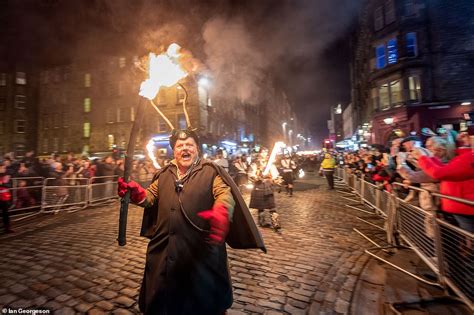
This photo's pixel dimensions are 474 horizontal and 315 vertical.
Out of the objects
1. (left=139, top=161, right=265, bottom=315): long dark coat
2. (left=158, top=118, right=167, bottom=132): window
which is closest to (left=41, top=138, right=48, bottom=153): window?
(left=158, top=118, right=167, bottom=132): window

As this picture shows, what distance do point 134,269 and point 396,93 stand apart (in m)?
24.9

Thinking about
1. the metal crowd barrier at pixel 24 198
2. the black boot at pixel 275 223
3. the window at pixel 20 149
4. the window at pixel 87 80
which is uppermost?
the window at pixel 87 80

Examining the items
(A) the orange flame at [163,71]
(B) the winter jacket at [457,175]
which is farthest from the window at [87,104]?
(B) the winter jacket at [457,175]

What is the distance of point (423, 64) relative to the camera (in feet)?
67.3

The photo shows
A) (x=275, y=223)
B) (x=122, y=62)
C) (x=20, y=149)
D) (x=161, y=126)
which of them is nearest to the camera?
(x=275, y=223)

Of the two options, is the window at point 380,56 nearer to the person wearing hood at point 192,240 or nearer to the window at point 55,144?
the person wearing hood at point 192,240

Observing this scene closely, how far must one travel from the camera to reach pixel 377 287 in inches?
148

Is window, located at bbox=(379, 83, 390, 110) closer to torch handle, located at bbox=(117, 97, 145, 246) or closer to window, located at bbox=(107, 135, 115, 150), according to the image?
torch handle, located at bbox=(117, 97, 145, 246)

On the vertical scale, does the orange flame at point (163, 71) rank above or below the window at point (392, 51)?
below

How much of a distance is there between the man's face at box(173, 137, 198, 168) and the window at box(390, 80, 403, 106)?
2425 centimetres

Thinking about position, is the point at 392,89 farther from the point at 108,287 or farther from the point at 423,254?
the point at 108,287

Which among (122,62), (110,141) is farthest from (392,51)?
(110,141)

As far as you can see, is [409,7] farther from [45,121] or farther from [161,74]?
[45,121]

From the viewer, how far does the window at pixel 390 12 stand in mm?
22153
